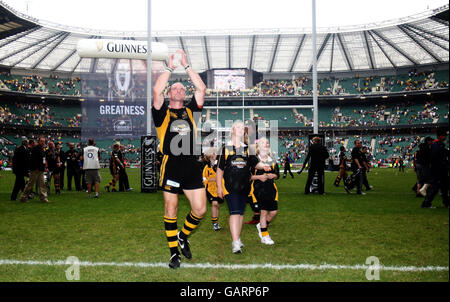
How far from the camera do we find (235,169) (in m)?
5.35

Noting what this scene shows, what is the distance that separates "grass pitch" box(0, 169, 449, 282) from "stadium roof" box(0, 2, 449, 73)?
36.1m

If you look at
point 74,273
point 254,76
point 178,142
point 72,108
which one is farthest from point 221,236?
point 72,108

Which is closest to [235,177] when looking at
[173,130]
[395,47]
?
[173,130]

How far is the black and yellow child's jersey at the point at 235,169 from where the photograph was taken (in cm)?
532

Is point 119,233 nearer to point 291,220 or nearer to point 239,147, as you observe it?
point 239,147

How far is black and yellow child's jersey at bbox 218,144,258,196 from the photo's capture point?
5.32 meters

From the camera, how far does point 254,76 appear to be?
2088 inches

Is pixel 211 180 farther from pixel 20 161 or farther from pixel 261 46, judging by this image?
pixel 261 46

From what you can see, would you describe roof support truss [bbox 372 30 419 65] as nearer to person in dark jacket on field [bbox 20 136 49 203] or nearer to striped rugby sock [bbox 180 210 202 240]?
person in dark jacket on field [bbox 20 136 49 203]

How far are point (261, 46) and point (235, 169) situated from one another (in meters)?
45.9

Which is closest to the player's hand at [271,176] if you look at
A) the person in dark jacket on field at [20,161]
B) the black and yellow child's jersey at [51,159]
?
the person in dark jacket on field at [20,161]

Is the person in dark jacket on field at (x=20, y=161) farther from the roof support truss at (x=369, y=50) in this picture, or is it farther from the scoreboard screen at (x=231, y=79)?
the roof support truss at (x=369, y=50)

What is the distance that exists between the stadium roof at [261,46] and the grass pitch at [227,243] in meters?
36.1

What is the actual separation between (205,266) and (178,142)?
61.1 inches
